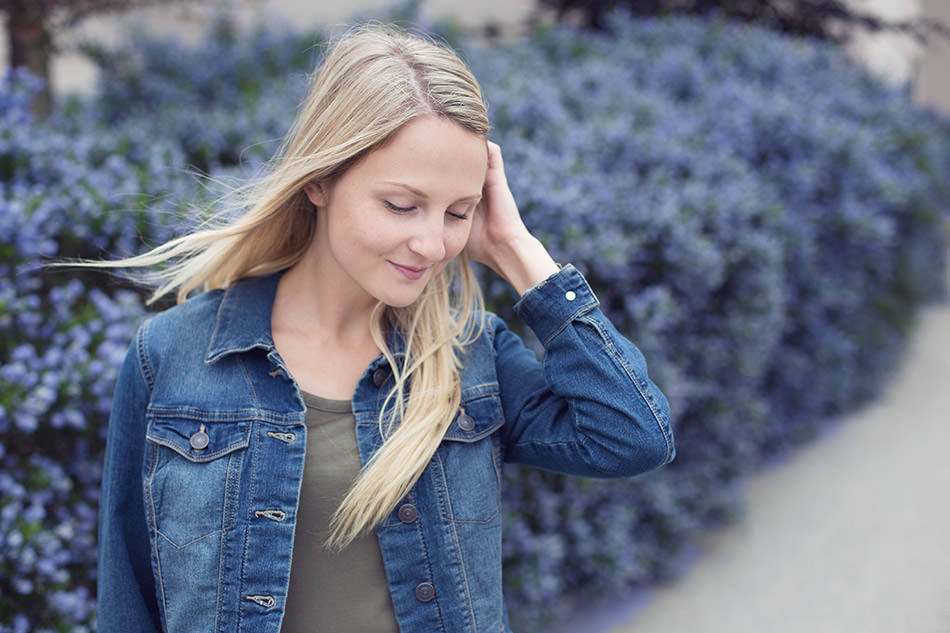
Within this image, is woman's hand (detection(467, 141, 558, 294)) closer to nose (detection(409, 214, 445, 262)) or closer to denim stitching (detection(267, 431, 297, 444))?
nose (detection(409, 214, 445, 262))

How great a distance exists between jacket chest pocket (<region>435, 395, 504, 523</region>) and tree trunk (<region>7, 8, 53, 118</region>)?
3.94 m

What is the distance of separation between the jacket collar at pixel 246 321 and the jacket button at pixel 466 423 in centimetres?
18

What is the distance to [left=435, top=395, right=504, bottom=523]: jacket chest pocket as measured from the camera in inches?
63.4

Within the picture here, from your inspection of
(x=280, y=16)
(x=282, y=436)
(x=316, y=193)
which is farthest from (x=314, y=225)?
(x=280, y=16)

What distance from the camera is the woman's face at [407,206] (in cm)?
149

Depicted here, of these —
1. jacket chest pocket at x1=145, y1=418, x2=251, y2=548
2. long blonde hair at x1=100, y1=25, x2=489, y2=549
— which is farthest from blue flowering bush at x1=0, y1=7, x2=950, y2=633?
jacket chest pocket at x1=145, y1=418, x2=251, y2=548

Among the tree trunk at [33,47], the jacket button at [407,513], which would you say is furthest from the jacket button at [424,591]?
the tree trunk at [33,47]

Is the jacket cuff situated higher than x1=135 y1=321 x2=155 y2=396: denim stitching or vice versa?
the jacket cuff

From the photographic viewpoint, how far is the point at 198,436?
4.98 feet

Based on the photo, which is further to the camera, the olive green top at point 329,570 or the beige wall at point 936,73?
the beige wall at point 936,73

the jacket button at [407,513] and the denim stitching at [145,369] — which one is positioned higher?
the denim stitching at [145,369]

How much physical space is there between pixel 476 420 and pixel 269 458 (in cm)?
41

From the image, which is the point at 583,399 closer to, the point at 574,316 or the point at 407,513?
the point at 574,316

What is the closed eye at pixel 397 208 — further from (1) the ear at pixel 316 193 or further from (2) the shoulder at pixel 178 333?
(2) the shoulder at pixel 178 333
